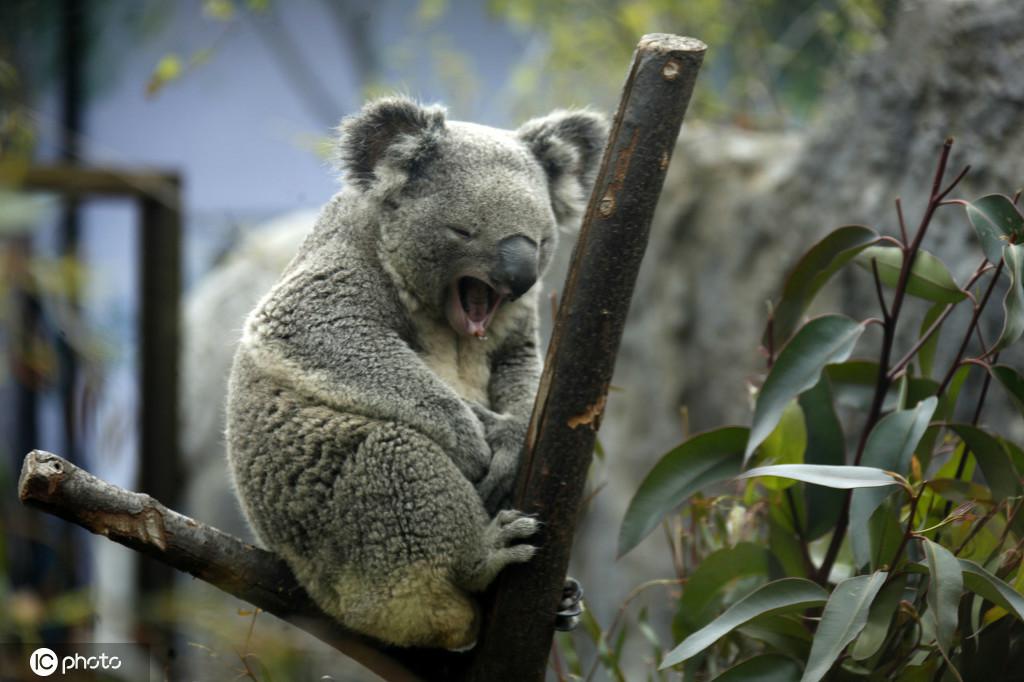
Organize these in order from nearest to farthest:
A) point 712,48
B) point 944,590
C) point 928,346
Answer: point 944,590, point 928,346, point 712,48

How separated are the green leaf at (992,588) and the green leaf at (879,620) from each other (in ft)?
0.51

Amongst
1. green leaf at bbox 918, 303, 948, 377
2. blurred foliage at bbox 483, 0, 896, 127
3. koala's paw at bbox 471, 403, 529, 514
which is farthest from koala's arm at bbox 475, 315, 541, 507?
blurred foliage at bbox 483, 0, 896, 127

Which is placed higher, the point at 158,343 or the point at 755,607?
the point at 158,343

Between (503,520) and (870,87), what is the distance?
2815 millimetres

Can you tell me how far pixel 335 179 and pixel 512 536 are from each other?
0.89 m

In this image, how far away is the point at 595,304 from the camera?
1.88 m

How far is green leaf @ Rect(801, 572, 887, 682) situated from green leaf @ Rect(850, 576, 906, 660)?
0.08 m

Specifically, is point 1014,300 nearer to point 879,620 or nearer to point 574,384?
point 879,620

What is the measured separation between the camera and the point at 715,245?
4.80 meters

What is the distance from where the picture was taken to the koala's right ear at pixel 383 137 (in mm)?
2150

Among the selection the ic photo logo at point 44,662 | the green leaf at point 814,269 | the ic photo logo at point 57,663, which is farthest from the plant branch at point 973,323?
the ic photo logo at point 44,662

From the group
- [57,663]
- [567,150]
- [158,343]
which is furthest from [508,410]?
[158,343]

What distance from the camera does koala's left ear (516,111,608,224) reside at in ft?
7.53

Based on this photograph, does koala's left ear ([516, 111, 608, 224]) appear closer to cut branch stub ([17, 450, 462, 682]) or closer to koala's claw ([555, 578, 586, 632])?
koala's claw ([555, 578, 586, 632])
